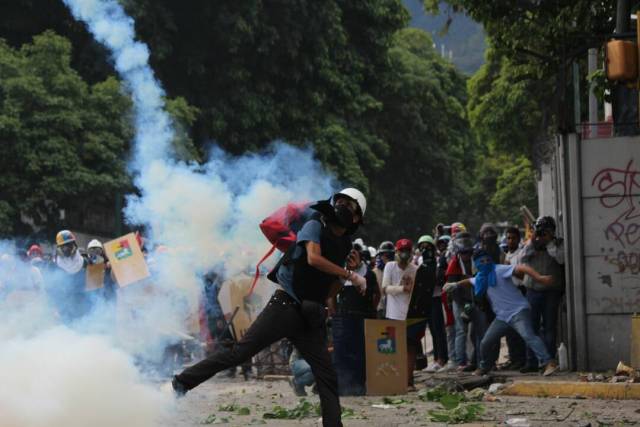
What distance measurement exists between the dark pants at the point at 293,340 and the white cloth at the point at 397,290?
4.51 metres

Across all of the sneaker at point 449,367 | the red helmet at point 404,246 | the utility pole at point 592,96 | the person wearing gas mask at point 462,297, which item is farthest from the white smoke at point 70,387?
the utility pole at point 592,96

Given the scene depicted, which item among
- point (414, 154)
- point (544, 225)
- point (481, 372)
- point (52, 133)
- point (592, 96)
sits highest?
point (414, 154)

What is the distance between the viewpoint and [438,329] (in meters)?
15.0

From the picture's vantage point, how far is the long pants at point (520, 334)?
13.0 metres

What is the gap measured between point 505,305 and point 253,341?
5.67m

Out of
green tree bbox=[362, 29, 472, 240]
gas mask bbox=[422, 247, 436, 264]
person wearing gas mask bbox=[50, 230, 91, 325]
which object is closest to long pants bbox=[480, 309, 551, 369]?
gas mask bbox=[422, 247, 436, 264]

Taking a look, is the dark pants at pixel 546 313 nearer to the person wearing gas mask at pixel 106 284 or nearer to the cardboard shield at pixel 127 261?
the cardboard shield at pixel 127 261

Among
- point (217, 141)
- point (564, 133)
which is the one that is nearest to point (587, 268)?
point (564, 133)

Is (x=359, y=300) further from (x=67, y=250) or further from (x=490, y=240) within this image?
(x=67, y=250)

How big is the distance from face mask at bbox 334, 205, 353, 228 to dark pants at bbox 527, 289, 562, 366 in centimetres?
585

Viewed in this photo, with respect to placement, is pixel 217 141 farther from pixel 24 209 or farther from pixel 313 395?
pixel 313 395

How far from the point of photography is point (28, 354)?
7.98m

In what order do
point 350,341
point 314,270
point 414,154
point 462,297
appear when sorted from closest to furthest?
point 314,270 → point 350,341 → point 462,297 → point 414,154

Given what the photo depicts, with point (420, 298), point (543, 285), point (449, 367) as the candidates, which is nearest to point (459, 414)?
point (420, 298)
